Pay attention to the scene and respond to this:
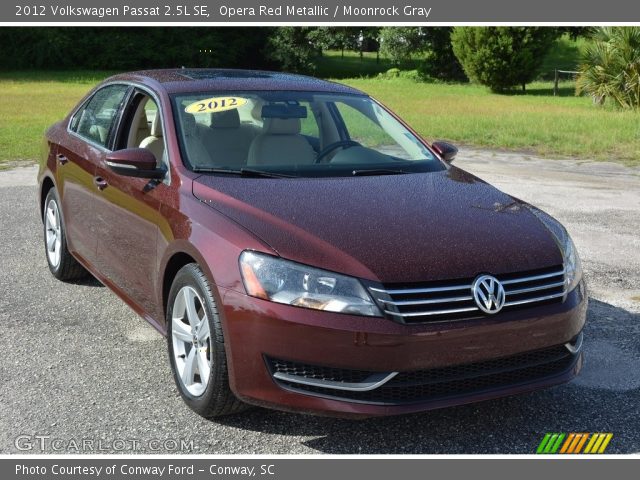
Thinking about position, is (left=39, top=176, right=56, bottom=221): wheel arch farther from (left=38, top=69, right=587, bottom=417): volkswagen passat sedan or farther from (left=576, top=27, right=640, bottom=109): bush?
(left=576, top=27, right=640, bottom=109): bush

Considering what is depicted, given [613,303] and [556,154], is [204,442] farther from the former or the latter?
[556,154]

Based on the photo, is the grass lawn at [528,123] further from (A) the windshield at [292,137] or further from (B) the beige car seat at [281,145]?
(B) the beige car seat at [281,145]

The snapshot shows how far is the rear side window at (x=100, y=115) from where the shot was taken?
17.3ft

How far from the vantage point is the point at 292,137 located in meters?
4.75

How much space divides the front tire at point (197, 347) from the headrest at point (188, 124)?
3.26 feet

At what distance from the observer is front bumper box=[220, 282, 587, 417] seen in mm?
3223

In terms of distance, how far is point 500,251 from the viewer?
11.6ft

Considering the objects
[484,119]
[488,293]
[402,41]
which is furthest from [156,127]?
[402,41]

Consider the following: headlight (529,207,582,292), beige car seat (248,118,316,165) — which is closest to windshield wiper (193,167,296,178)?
beige car seat (248,118,316,165)

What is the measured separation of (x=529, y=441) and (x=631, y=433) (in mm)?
487

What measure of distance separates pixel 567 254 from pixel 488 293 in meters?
0.68

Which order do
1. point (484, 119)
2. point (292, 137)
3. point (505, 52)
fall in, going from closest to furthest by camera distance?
point (292, 137) → point (484, 119) → point (505, 52)

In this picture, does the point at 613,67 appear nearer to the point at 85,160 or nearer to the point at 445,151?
the point at 445,151


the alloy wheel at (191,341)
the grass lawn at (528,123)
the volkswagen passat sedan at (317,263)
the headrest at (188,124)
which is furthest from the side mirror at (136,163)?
the grass lawn at (528,123)
